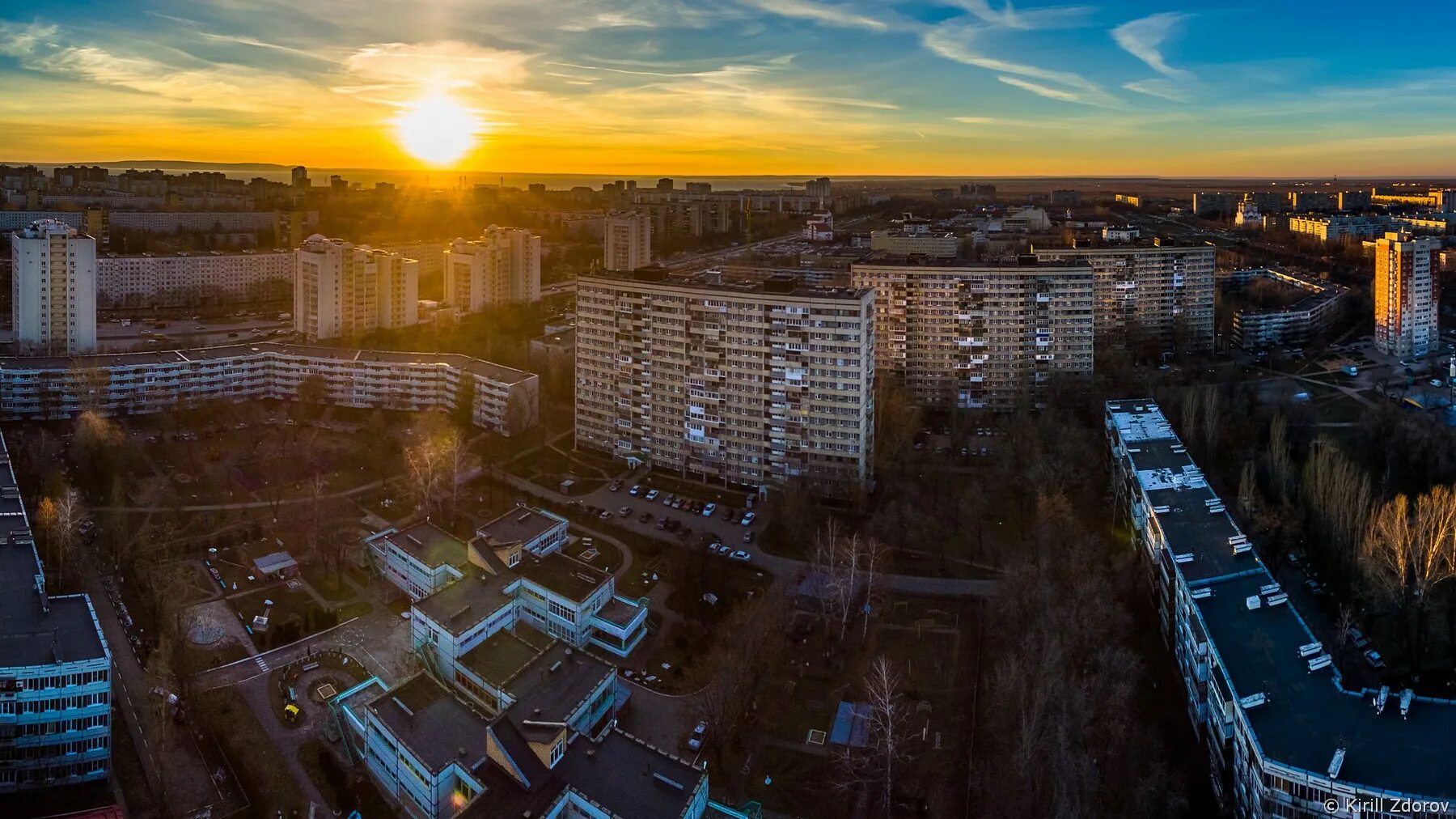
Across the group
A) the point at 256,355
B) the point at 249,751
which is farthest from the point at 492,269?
the point at 249,751

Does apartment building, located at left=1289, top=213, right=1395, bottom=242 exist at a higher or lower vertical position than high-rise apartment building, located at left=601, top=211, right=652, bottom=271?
higher

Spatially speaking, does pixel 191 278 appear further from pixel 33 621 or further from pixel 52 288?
pixel 33 621

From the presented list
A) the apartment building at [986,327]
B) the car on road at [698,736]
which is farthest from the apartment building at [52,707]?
the apartment building at [986,327]

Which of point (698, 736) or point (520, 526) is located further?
point (520, 526)

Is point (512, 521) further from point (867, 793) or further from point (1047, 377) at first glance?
point (1047, 377)

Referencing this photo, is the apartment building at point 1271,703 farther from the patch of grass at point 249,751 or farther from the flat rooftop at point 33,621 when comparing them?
the flat rooftop at point 33,621

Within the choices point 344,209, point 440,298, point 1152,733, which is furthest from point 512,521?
point 344,209

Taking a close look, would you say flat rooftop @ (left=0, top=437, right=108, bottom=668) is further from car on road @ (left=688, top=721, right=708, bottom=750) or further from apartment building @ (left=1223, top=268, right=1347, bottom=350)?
apartment building @ (left=1223, top=268, right=1347, bottom=350)

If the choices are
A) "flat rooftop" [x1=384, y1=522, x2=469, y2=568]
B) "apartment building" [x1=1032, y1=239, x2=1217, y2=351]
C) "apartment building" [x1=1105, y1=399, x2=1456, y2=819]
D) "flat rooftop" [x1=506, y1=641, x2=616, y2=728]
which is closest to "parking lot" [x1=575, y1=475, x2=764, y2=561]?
"flat rooftop" [x1=384, y1=522, x2=469, y2=568]
